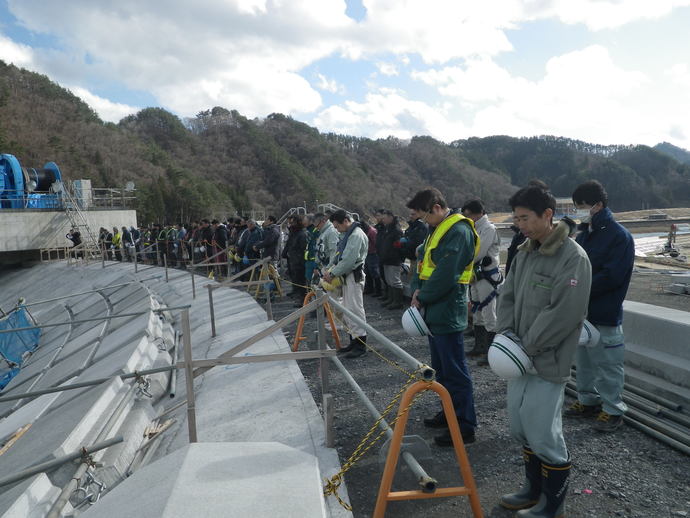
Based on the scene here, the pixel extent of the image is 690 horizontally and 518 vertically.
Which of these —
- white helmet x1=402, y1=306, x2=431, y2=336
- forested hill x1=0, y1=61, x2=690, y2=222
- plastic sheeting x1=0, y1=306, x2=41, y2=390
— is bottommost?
plastic sheeting x1=0, y1=306, x2=41, y2=390

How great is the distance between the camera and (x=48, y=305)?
17.9 meters

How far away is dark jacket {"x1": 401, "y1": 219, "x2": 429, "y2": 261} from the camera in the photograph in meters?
8.35

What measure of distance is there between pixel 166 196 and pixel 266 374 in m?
49.4

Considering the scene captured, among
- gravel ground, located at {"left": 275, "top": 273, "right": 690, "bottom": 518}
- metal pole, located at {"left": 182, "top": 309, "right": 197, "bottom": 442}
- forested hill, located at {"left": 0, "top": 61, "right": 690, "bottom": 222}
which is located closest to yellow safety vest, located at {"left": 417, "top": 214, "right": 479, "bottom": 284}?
gravel ground, located at {"left": 275, "top": 273, "right": 690, "bottom": 518}

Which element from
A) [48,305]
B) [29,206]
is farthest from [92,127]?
[48,305]

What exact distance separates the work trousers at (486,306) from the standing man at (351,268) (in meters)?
1.50

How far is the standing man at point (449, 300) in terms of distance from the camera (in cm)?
370

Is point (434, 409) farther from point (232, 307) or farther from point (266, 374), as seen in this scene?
point (232, 307)

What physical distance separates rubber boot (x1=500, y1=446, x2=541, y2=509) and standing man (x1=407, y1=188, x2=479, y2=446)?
85 centimetres

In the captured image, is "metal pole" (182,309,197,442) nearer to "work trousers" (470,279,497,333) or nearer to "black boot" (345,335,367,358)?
"black boot" (345,335,367,358)

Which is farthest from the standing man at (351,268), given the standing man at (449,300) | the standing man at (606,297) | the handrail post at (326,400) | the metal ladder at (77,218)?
the metal ladder at (77,218)

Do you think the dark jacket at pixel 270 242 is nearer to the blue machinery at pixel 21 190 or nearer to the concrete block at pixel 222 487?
the concrete block at pixel 222 487

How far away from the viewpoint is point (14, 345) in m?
11.4

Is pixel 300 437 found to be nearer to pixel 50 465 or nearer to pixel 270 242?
pixel 50 465
